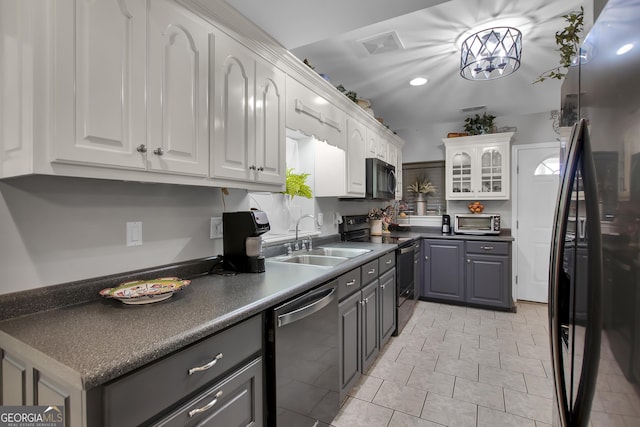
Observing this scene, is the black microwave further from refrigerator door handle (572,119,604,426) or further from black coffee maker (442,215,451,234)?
refrigerator door handle (572,119,604,426)

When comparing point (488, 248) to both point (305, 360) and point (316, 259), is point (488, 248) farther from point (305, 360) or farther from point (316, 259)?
point (305, 360)

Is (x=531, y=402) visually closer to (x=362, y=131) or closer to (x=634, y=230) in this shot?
(x=634, y=230)

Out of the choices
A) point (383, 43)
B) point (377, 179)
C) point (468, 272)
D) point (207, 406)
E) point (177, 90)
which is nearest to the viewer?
point (207, 406)

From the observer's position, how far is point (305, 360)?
4.96 feet

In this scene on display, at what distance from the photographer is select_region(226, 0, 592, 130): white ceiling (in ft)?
5.35

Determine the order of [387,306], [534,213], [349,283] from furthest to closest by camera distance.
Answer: [534,213], [387,306], [349,283]

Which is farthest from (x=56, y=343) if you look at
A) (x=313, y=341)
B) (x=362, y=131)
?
(x=362, y=131)

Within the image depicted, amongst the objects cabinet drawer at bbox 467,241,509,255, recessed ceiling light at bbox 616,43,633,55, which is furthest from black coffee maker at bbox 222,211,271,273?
cabinet drawer at bbox 467,241,509,255

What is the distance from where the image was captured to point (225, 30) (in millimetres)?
1541

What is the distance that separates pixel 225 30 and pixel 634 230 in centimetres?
171

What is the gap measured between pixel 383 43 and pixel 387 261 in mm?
1819

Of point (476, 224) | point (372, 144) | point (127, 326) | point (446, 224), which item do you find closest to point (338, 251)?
point (372, 144)

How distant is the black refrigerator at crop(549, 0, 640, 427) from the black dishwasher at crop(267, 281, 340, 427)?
3.14ft

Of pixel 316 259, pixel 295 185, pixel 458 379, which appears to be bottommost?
pixel 458 379
